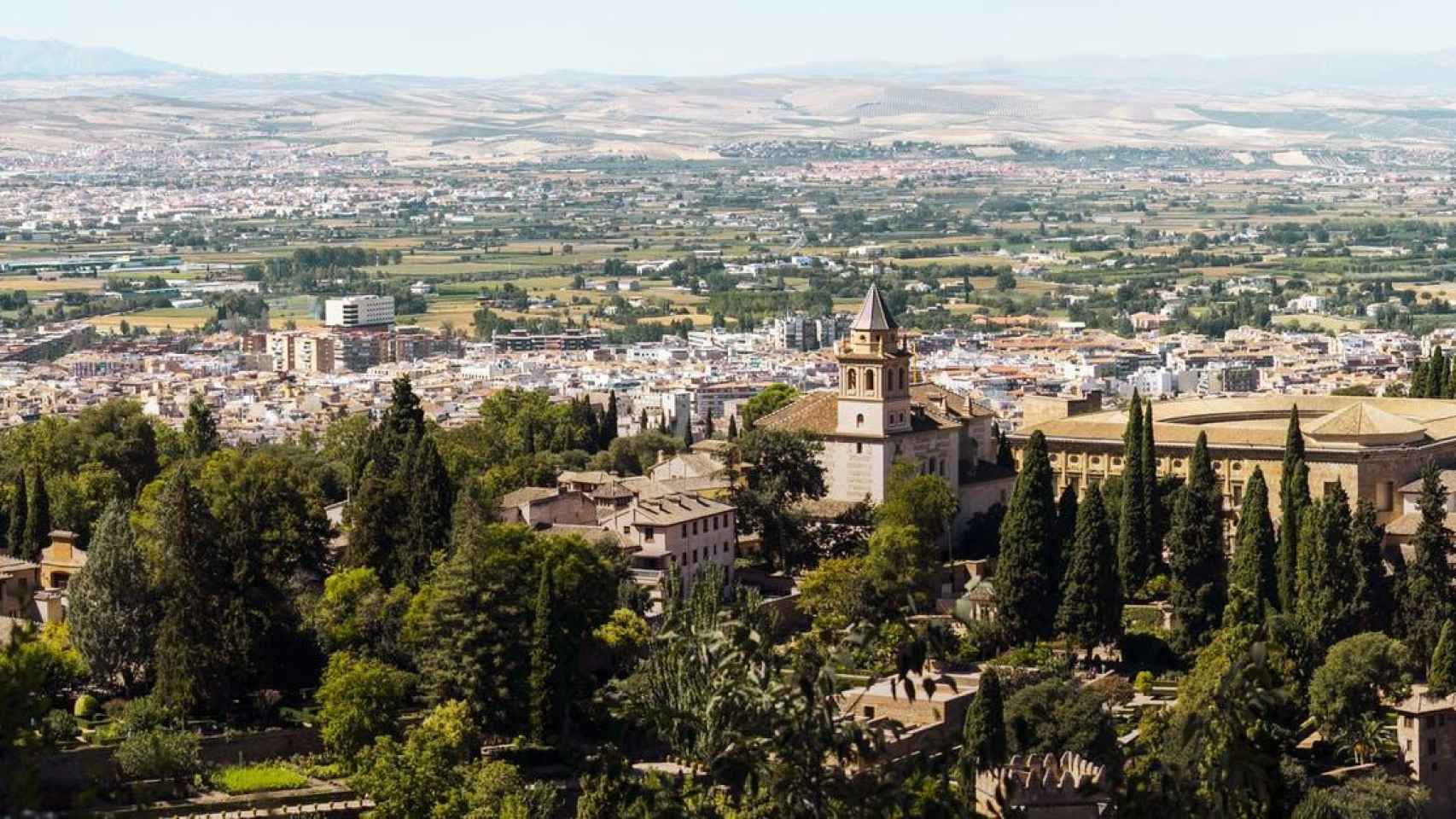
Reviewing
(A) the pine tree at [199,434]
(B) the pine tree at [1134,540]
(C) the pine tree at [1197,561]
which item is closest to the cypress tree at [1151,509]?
(B) the pine tree at [1134,540]

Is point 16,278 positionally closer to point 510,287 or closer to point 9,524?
point 510,287

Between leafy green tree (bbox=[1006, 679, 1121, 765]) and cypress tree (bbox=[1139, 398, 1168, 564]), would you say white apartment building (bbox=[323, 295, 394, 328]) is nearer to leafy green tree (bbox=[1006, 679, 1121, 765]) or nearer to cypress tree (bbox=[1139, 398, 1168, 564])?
cypress tree (bbox=[1139, 398, 1168, 564])

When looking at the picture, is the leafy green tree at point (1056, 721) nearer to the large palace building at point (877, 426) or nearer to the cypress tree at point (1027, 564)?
the cypress tree at point (1027, 564)

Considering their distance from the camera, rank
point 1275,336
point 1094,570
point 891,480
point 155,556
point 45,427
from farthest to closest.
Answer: point 1275,336
point 45,427
point 891,480
point 1094,570
point 155,556

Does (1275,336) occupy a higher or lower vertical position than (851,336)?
lower

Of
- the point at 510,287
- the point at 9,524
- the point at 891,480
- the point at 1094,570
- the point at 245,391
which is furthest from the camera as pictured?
the point at 510,287

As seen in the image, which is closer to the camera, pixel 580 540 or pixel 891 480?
pixel 580 540

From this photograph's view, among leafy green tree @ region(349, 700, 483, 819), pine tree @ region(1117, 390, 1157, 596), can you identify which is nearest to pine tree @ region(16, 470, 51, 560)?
leafy green tree @ region(349, 700, 483, 819)

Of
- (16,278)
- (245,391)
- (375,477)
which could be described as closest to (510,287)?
(16,278)
